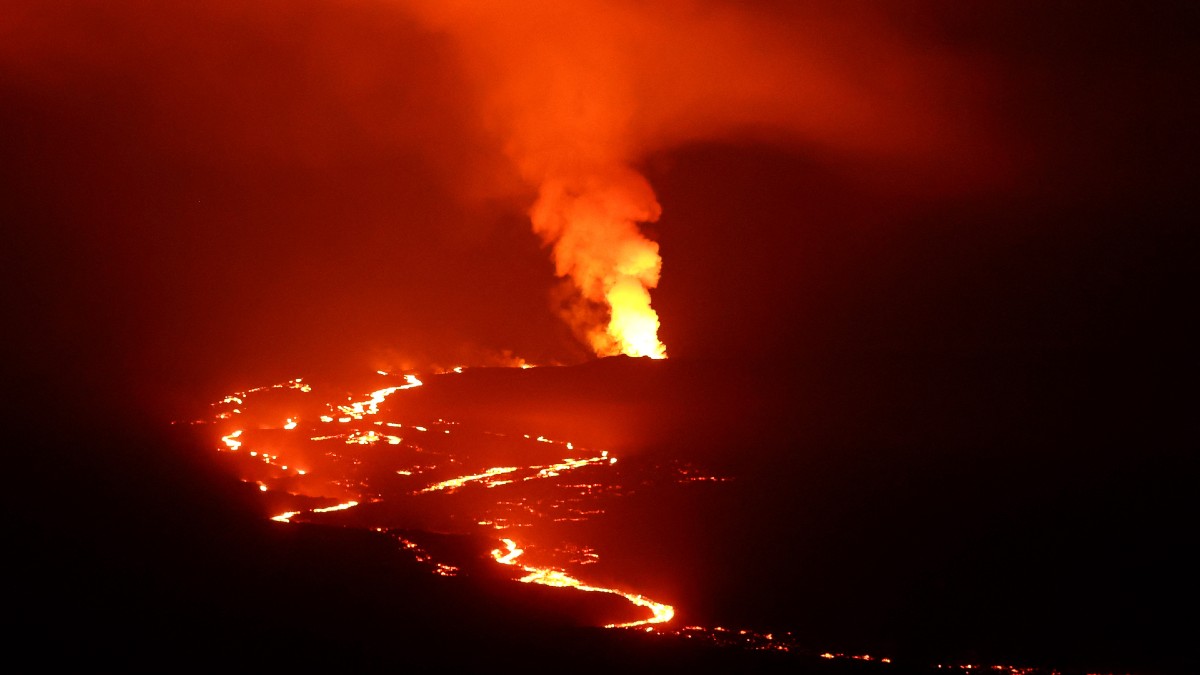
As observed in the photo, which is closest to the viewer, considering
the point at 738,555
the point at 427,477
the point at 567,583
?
the point at 567,583

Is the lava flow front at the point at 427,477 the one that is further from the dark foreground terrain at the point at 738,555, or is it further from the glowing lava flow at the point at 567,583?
the dark foreground terrain at the point at 738,555

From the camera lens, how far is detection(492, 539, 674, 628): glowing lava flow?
2094cm

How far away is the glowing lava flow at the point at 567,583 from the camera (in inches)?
824

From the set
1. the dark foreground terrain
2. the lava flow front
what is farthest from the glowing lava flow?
the dark foreground terrain

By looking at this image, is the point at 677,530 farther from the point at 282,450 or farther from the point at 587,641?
the point at 282,450

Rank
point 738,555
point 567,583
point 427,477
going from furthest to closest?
1. point 427,477
2. point 738,555
3. point 567,583

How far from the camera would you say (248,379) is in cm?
4509

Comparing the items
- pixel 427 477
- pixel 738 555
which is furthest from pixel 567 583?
pixel 427 477

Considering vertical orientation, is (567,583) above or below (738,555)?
below

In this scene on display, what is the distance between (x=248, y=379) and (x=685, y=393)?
15.6 metres

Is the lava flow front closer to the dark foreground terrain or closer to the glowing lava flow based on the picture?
the glowing lava flow

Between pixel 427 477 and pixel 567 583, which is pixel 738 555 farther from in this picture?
pixel 427 477

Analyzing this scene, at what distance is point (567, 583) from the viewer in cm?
2258

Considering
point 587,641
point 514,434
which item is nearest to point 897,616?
point 587,641
